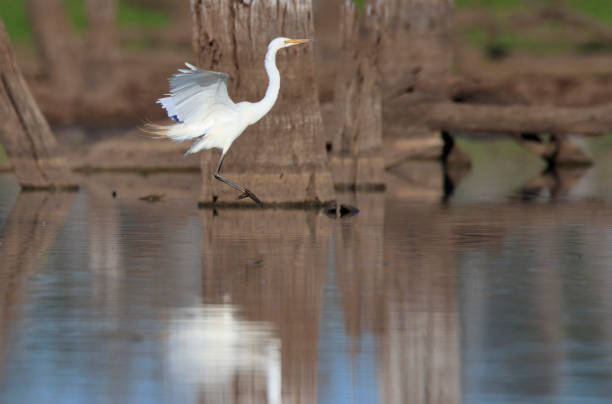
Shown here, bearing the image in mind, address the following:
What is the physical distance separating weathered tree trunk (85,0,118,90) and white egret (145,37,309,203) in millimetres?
20333

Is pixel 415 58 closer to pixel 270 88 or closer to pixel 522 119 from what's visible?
pixel 522 119

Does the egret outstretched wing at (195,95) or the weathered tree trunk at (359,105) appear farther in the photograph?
the weathered tree trunk at (359,105)

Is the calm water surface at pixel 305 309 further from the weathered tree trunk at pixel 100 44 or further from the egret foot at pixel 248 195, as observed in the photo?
the weathered tree trunk at pixel 100 44

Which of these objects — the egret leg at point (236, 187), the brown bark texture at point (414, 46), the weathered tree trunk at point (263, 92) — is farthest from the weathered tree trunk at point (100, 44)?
the egret leg at point (236, 187)

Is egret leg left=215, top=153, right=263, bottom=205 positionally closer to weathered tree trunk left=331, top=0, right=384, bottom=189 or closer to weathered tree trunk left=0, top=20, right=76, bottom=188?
weathered tree trunk left=331, top=0, right=384, bottom=189

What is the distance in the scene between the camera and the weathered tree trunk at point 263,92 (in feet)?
42.1

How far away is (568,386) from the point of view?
550 centimetres

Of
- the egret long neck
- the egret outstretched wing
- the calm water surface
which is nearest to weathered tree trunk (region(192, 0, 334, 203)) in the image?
the calm water surface

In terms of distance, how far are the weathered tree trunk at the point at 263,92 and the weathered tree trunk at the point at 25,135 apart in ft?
10.1

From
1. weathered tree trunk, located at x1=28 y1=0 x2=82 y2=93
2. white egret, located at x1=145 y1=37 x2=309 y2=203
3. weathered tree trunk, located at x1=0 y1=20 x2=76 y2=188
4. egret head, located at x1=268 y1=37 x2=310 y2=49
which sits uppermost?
egret head, located at x1=268 y1=37 x2=310 y2=49

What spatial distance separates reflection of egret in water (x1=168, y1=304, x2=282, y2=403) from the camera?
217 inches

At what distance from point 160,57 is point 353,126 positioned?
75.3 feet

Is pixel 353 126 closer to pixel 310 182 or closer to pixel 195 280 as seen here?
pixel 310 182

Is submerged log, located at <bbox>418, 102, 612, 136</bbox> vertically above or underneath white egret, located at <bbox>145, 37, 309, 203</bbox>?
underneath
